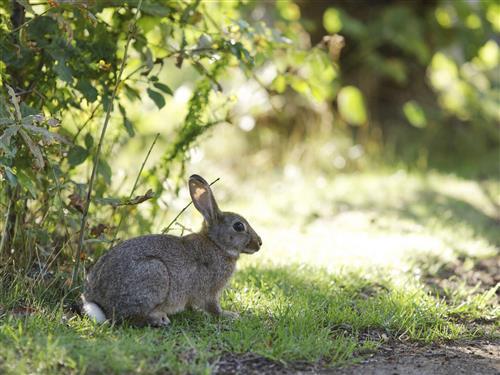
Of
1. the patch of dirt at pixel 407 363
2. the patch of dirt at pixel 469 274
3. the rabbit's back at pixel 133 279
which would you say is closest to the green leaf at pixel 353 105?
the patch of dirt at pixel 469 274

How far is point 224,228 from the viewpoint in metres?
5.05

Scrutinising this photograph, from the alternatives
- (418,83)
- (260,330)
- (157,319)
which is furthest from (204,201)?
(418,83)

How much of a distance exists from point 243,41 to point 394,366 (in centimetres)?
261

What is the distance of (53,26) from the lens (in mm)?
5062

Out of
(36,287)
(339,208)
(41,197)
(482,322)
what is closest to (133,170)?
(339,208)

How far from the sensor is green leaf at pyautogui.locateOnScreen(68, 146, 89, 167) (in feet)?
17.2

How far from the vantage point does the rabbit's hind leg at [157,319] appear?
178 inches

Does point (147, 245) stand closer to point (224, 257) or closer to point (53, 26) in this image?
point (224, 257)

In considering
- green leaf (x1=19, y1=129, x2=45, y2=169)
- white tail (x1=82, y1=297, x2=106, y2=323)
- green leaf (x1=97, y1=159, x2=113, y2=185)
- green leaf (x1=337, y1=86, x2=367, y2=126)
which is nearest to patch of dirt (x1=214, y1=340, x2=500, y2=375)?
white tail (x1=82, y1=297, x2=106, y2=323)

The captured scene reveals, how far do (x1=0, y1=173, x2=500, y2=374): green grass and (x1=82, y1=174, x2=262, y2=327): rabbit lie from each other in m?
0.10

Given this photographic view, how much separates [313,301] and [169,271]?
106 centimetres

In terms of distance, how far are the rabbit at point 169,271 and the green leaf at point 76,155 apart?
83 cm

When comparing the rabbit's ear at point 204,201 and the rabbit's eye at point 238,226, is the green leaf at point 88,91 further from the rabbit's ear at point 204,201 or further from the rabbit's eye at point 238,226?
the rabbit's eye at point 238,226

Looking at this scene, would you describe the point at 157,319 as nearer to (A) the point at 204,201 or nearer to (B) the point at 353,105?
(A) the point at 204,201
